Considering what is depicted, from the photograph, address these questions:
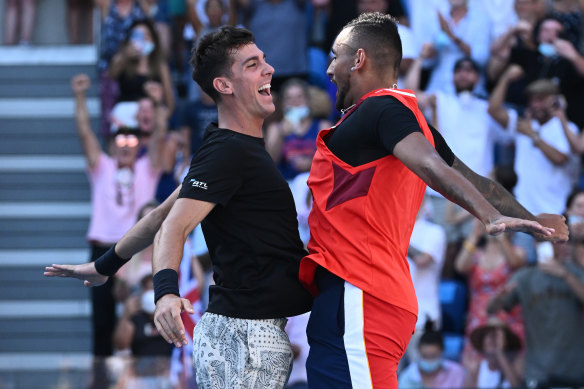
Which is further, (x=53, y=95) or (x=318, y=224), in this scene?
(x=53, y=95)

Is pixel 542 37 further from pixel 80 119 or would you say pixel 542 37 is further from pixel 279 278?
pixel 279 278

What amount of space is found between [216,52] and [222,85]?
5.4 inches

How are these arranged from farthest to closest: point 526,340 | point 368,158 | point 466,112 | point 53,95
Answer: point 53,95, point 466,112, point 526,340, point 368,158

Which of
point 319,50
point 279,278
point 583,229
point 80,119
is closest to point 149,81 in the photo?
point 80,119

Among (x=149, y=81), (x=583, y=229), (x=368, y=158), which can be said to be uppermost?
(x=149, y=81)

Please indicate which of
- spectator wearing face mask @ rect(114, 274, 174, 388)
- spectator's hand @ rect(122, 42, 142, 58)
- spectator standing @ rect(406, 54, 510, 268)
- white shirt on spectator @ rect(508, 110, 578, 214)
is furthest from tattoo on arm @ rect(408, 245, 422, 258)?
spectator's hand @ rect(122, 42, 142, 58)

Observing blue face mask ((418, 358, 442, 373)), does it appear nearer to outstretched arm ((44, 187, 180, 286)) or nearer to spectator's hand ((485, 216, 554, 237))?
outstretched arm ((44, 187, 180, 286))

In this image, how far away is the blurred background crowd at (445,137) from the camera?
23.2 feet

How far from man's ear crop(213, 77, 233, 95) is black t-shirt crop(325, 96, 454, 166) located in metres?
0.46

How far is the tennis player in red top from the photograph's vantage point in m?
3.60

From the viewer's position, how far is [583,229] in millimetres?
7129

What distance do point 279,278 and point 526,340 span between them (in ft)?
12.3

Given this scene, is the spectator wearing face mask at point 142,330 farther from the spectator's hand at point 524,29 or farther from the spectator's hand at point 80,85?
the spectator's hand at point 524,29

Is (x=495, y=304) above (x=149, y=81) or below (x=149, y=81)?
below
